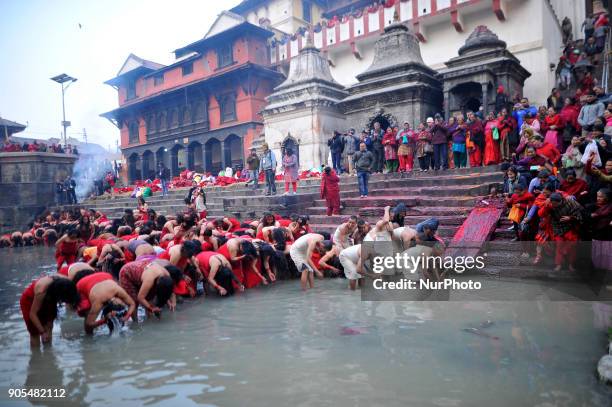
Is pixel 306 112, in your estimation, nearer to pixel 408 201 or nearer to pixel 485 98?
pixel 485 98

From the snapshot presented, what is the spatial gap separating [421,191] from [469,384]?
7.27 m

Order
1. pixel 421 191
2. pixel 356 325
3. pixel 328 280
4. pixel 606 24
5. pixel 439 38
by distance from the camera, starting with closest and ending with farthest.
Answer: pixel 356 325
pixel 328 280
pixel 421 191
pixel 606 24
pixel 439 38

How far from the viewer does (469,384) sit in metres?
3.31

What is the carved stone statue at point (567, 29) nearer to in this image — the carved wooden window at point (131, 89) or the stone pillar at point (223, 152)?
the stone pillar at point (223, 152)

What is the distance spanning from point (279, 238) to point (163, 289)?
3037mm

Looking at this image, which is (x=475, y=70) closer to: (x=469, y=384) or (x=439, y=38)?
(x=439, y=38)

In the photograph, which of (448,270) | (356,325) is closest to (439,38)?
(448,270)

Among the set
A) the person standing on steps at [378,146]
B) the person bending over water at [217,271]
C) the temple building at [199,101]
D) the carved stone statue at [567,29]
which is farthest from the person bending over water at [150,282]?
the carved stone statue at [567,29]

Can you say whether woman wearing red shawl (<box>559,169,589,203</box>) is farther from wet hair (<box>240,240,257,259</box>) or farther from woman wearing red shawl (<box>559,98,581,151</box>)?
wet hair (<box>240,240,257,259</box>)

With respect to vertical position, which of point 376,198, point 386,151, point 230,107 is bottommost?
point 376,198

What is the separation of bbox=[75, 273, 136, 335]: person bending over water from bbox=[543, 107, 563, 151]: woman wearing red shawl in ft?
31.1

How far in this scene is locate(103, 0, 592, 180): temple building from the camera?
1566cm

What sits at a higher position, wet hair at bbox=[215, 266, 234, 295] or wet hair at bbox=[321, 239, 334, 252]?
wet hair at bbox=[321, 239, 334, 252]

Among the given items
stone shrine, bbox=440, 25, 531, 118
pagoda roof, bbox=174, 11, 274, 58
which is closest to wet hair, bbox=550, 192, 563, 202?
stone shrine, bbox=440, 25, 531, 118
